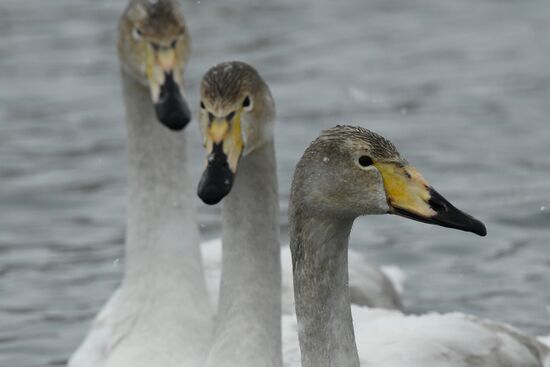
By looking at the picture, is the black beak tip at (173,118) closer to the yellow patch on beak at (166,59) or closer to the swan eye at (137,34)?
the yellow patch on beak at (166,59)

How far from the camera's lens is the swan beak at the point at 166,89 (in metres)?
7.75

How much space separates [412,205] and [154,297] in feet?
9.51

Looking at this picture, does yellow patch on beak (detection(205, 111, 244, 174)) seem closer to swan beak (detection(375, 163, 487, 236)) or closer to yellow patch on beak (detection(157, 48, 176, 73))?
yellow patch on beak (detection(157, 48, 176, 73))

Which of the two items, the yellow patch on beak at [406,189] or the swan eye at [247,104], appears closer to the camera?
the yellow patch on beak at [406,189]

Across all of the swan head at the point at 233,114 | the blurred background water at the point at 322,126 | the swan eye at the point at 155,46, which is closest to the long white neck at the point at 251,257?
the swan head at the point at 233,114

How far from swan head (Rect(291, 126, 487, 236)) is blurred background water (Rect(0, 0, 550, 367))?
406 centimetres

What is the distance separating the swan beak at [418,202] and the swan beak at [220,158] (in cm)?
113

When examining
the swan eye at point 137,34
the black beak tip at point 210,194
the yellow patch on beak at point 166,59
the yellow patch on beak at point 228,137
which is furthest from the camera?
the swan eye at point 137,34

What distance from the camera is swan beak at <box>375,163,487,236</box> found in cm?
546

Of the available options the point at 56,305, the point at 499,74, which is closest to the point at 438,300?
the point at 56,305

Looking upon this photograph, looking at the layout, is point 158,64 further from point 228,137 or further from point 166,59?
point 228,137

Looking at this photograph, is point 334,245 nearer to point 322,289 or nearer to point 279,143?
point 322,289

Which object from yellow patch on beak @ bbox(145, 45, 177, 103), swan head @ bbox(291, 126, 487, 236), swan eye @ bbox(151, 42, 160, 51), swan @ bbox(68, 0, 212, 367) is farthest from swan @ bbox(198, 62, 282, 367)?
swan head @ bbox(291, 126, 487, 236)

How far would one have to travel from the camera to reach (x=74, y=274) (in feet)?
35.1
